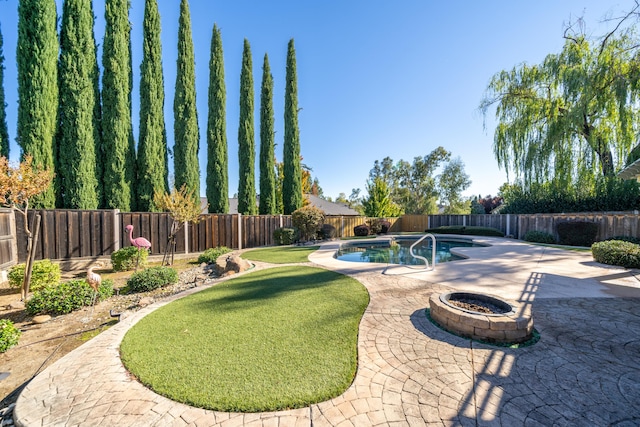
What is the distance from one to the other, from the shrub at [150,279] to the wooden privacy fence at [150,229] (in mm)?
3830

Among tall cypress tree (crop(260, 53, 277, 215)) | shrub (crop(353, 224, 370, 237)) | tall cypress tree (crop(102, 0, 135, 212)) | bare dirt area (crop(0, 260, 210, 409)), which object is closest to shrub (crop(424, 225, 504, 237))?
shrub (crop(353, 224, 370, 237))

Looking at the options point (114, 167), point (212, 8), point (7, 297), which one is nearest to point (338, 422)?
point (7, 297)

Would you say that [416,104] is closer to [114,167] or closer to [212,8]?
[212,8]

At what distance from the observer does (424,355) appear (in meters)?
2.68

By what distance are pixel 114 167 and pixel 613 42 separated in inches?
879

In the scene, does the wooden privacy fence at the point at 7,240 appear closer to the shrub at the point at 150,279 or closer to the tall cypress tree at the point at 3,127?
the tall cypress tree at the point at 3,127

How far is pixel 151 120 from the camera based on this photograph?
1152 centimetres

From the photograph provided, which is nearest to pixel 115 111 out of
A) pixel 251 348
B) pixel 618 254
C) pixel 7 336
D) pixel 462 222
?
pixel 7 336

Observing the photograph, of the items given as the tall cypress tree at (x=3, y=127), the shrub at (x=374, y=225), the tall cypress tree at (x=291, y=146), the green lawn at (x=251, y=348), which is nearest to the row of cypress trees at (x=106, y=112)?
the tall cypress tree at (x=3, y=127)

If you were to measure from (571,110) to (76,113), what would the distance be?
21229 mm

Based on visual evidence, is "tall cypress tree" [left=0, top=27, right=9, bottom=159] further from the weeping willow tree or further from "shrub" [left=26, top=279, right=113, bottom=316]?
the weeping willow tree

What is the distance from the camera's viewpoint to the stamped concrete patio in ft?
6.09

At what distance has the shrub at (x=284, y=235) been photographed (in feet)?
44.5

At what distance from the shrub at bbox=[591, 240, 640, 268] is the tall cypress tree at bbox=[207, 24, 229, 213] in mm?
15210
